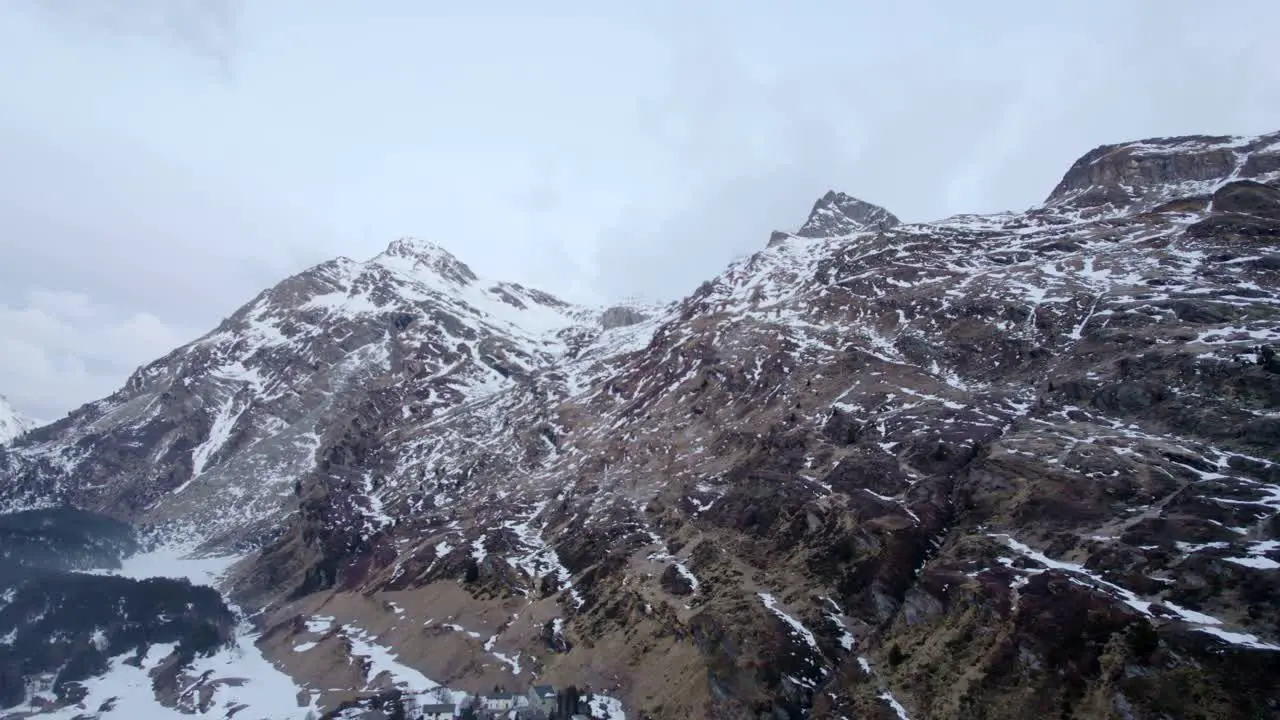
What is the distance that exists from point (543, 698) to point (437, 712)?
1945cm

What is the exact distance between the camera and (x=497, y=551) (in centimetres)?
17488

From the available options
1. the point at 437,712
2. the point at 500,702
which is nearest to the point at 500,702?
the point at 500,702

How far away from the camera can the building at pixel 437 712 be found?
4742 inches

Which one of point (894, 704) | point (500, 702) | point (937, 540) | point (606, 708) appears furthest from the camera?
point (500, 702)

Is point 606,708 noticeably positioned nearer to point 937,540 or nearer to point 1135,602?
point 937,540

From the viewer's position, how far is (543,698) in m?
113

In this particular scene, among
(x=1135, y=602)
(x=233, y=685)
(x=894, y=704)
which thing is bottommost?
(x=894, y=704)

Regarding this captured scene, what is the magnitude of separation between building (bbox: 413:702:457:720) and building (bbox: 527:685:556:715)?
1416 centimetres

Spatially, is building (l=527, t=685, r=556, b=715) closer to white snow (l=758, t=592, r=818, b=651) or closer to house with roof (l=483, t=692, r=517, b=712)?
house with roof (l=483, t=692, r=517, b=712)

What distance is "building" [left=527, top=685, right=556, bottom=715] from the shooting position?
111 metres

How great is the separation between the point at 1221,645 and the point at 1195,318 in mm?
97678

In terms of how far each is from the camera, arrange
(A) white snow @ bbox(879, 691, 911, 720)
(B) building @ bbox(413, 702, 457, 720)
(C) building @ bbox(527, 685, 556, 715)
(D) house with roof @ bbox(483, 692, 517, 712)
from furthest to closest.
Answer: (B) building @ bbox(413, 702, 457, 720) < (D) house with roof @ bbox(483, 692, 517, 712) < (C) building @ bbox(527, 685, 556, 715) < (A) white snow @ bbox(879, 691, 911, 720)

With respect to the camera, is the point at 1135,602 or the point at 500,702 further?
the point at 500,702

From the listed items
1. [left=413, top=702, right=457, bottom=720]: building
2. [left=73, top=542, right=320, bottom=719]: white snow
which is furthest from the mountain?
[left=413, top=702, right=457, bottom=720]: building
